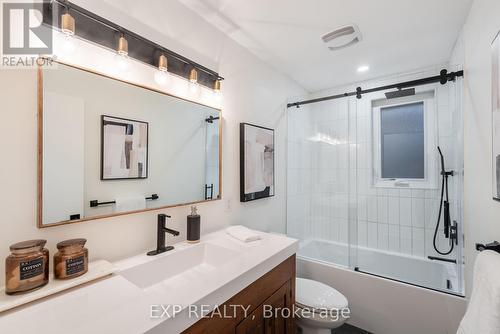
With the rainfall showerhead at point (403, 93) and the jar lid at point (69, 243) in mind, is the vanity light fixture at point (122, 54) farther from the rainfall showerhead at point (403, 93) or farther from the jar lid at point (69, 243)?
A: the rainfall showerhead at point (403, 93)

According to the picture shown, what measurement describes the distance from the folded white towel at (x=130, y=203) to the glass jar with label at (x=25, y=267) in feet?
1.20

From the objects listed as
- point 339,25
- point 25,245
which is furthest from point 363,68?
point 25,245

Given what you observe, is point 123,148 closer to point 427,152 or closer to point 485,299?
point 485,299

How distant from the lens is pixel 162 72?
4.56 ft

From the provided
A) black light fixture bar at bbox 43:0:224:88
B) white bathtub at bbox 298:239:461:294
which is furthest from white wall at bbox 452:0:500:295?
black light fixture bar at bbox 43:0:224:88

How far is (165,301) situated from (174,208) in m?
0.72

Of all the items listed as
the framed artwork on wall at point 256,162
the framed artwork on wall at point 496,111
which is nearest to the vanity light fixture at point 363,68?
the framed artwork on wall at point 256,162

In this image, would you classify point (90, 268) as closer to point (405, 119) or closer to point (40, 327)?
point (40, 327)

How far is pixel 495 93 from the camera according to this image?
1122 mm

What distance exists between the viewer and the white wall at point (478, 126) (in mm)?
1213

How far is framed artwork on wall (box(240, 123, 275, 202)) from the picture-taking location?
6.55 feet

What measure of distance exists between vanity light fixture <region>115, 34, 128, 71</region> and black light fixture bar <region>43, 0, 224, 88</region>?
0.03 m

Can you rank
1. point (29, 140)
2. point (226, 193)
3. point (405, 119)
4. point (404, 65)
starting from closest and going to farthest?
point (29, 140) → point (226, 193) → point (404, 65) → point (405, 119)

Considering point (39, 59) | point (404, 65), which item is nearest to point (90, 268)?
point (39, 59)
